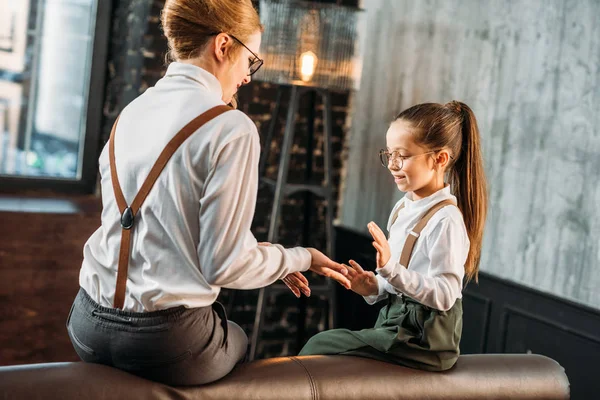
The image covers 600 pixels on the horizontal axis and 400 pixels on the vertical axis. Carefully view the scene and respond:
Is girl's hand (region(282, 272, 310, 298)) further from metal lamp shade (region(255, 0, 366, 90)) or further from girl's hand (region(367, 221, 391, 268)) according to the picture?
metal lamp shade (region(255, 0, 366, 90))

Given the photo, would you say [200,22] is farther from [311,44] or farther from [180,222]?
[311,44]

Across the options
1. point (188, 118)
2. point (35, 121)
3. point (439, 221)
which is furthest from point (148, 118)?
point (35, 121)

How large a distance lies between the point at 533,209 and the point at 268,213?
177cm

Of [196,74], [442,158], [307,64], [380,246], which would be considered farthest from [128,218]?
[307,64]

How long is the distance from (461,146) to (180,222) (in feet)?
2.96

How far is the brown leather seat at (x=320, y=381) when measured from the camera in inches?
59.4

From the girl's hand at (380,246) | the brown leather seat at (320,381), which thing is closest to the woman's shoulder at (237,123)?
the girl's hand at (380,246)

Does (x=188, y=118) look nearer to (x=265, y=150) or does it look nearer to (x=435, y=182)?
(x=435, y=182)

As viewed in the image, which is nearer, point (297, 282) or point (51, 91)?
point (297, 282)

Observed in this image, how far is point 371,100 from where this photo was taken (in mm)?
4180

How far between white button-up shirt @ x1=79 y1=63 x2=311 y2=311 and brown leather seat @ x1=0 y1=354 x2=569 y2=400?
0.58 feet

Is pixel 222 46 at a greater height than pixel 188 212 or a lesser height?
greater

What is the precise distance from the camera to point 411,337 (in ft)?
6.29

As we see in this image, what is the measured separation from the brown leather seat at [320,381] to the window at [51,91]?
8.64 ft
